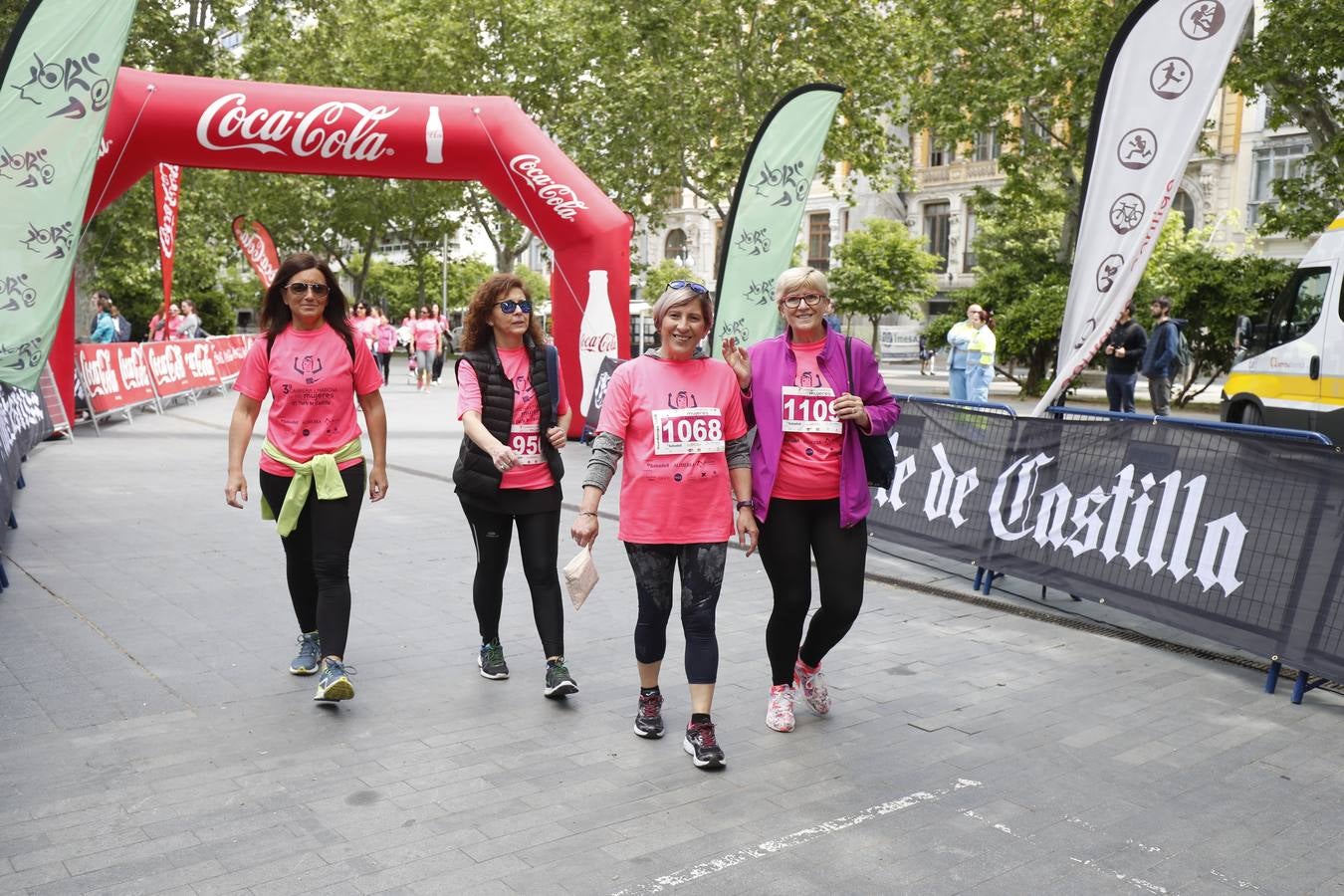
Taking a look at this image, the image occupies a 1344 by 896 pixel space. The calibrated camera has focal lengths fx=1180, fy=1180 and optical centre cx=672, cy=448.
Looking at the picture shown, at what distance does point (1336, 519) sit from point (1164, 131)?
2985mm

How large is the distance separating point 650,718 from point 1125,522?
303cm

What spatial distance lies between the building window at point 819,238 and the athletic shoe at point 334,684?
179ft

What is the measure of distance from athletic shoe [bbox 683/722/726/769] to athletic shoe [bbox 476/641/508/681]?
1.29m

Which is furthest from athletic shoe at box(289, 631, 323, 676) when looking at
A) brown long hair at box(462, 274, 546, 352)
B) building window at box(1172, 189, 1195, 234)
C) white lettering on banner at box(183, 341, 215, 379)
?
building window at box(1172, 189, 1195, 234)

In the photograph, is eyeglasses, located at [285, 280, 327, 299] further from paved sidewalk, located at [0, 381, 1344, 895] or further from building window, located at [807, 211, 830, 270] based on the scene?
building window, located at [807, 211, 830, 270]

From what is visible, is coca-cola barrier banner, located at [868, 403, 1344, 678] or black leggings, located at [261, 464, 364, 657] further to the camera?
coca-cola barrier banner, located at [868, 403, 1344, 678]

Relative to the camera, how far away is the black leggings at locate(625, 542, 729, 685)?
4.36m

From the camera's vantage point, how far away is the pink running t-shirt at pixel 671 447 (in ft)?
14.1

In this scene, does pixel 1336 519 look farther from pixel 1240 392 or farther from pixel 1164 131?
pixel 1240 392

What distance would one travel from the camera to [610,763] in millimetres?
4352

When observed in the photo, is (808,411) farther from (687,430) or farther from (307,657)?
(307,657)

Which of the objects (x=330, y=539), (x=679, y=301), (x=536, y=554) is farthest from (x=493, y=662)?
(x=679, y=301)

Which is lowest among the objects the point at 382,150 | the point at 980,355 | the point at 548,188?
the point at 980,355

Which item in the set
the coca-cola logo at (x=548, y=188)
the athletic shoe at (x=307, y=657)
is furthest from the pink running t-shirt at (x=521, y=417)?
the coca-cola logo at (x=548, y=188)
